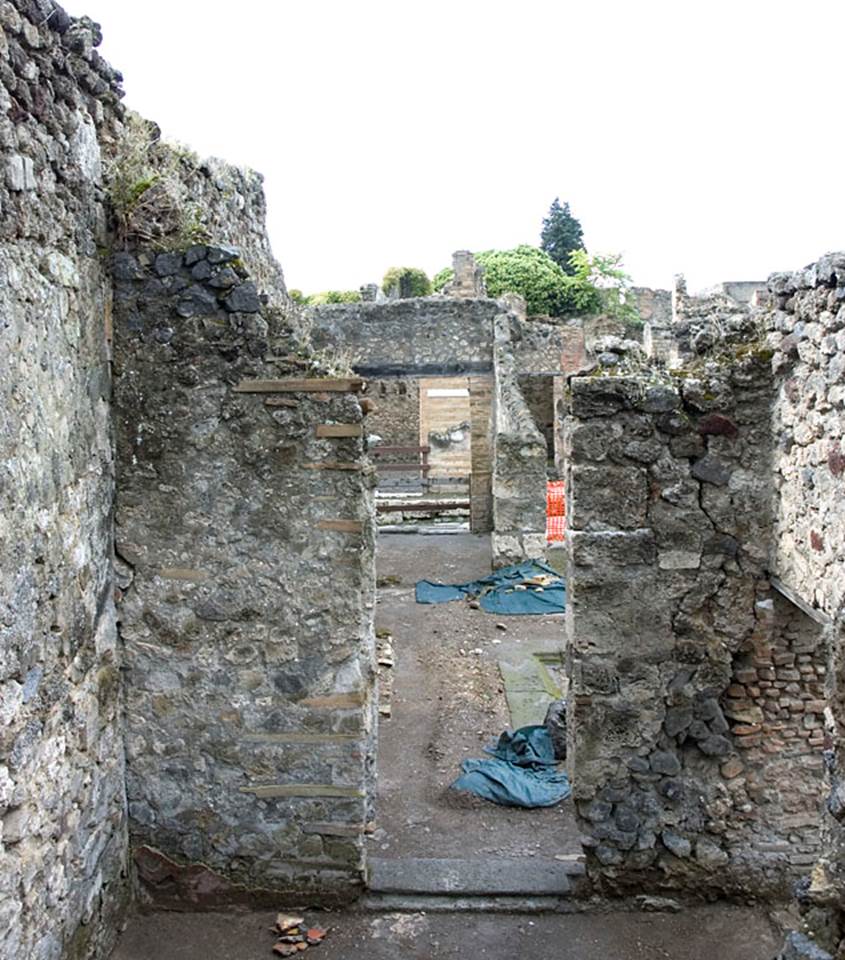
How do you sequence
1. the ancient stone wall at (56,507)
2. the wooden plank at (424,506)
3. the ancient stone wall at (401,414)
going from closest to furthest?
the ancient stone wall at (56,507) < the wooden plank at (424,506) < the ancient stone wall at (401,414)

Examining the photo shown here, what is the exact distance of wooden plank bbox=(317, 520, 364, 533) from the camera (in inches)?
174

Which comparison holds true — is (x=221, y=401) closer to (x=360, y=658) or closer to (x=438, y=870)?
(x=360, y=658)

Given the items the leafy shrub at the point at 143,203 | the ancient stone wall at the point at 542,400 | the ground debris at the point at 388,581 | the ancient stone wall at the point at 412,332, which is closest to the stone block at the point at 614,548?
the leafy shrub at the point at 143,203

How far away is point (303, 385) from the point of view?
4344mm

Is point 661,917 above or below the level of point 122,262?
below

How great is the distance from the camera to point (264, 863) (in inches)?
181

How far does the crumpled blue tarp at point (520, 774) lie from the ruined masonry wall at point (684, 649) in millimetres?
1163

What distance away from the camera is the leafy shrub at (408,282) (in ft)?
78.0

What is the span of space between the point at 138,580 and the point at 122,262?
1.57m

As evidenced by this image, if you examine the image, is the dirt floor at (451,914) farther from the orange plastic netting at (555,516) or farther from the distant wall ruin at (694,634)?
the orange plastic netting at (555,516)

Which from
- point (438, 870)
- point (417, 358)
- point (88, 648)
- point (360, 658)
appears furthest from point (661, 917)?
point (417, 358)

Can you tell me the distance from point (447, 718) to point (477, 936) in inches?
124

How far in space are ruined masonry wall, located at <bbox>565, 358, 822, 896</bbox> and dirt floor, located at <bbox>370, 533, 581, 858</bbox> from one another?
891mm

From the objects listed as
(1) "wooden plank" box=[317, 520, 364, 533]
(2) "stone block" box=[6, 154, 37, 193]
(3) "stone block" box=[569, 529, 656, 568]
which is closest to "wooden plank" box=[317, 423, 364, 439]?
(1) "wooden plank" box=[317, 520, 364, 533]
